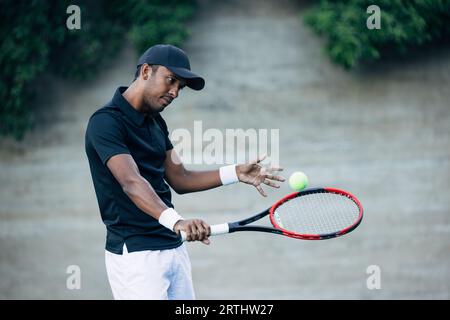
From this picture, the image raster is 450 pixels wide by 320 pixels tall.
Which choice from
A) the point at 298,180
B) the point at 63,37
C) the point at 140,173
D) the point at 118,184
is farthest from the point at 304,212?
the point at 63,37

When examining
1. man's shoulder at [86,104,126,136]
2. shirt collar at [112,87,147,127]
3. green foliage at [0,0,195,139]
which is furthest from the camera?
green foliage at [0,0,195,139]

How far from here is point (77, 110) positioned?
7.14 m

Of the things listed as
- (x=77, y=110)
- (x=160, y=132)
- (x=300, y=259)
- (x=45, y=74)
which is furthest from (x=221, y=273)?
(x=160, y=132)

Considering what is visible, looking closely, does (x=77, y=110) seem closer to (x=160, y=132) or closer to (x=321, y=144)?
(x=321, y=144)

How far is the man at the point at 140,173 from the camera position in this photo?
3680 millimetres

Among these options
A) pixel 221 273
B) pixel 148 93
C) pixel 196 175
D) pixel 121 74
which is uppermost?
pixel 121 74

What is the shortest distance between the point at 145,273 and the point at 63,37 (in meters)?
3.78

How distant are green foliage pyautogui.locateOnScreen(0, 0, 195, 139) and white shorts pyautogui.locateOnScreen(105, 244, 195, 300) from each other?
11.0 ft

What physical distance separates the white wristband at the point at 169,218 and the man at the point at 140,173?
0.08 metres

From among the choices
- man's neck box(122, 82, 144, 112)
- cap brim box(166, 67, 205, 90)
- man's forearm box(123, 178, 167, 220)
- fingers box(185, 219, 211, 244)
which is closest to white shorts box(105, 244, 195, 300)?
man's forearm box(123, 178, 167, 220)

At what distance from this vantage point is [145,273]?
3.73 meters

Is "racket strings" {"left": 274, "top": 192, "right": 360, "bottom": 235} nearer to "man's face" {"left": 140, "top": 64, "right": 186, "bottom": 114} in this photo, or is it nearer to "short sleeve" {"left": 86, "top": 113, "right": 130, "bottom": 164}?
"man's face" {"left": 140, "top": 64, "right": 186, "bottom": 114}

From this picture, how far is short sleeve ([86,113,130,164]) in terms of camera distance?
11.9ft

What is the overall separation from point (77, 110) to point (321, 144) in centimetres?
228
